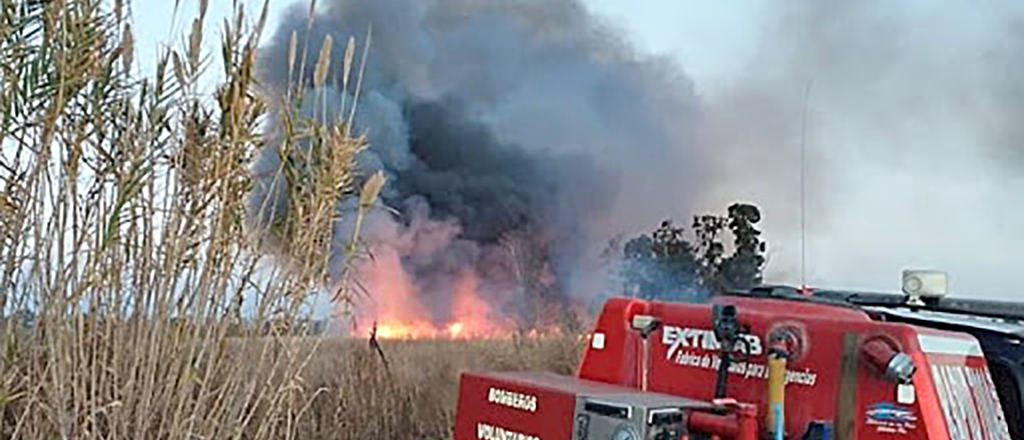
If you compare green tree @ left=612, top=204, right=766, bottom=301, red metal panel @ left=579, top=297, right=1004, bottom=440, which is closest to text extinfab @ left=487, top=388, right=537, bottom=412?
red metal panel @ left=579, top=297, right=1004, bottom=440

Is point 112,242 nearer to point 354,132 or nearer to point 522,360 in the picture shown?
point 354,132

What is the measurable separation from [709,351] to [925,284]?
1.27 m

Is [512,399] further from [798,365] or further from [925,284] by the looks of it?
[925,284]

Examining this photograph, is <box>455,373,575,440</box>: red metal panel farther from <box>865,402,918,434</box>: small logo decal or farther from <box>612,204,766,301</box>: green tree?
<box>612,204,766,301</box>: green tree

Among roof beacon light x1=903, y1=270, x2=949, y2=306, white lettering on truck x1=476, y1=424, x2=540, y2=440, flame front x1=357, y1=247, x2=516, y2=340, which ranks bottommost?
white lettering on truck x1=476, y1=424, x2=540, y2=440

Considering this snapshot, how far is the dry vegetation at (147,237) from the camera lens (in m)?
4.32

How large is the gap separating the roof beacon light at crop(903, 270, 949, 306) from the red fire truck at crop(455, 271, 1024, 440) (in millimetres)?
109

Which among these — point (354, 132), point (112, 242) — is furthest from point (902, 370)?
point (112, 242)

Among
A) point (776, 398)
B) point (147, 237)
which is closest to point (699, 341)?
point (776, 398)

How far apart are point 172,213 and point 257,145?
1.33ft

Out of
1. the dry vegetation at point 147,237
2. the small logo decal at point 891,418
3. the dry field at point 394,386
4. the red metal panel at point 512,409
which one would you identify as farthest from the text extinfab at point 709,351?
the dry field at point 394,386

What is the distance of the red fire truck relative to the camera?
13.6 feet

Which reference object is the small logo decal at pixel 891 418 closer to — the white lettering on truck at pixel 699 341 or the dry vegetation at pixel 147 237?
the white lettering on truck at pixel 699 341

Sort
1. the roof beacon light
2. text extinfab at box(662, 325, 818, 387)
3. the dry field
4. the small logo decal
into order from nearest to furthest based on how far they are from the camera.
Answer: the small logo decal
text extinfab at box(662, 325, 818, 387)
the roof beacon light
the dry field
